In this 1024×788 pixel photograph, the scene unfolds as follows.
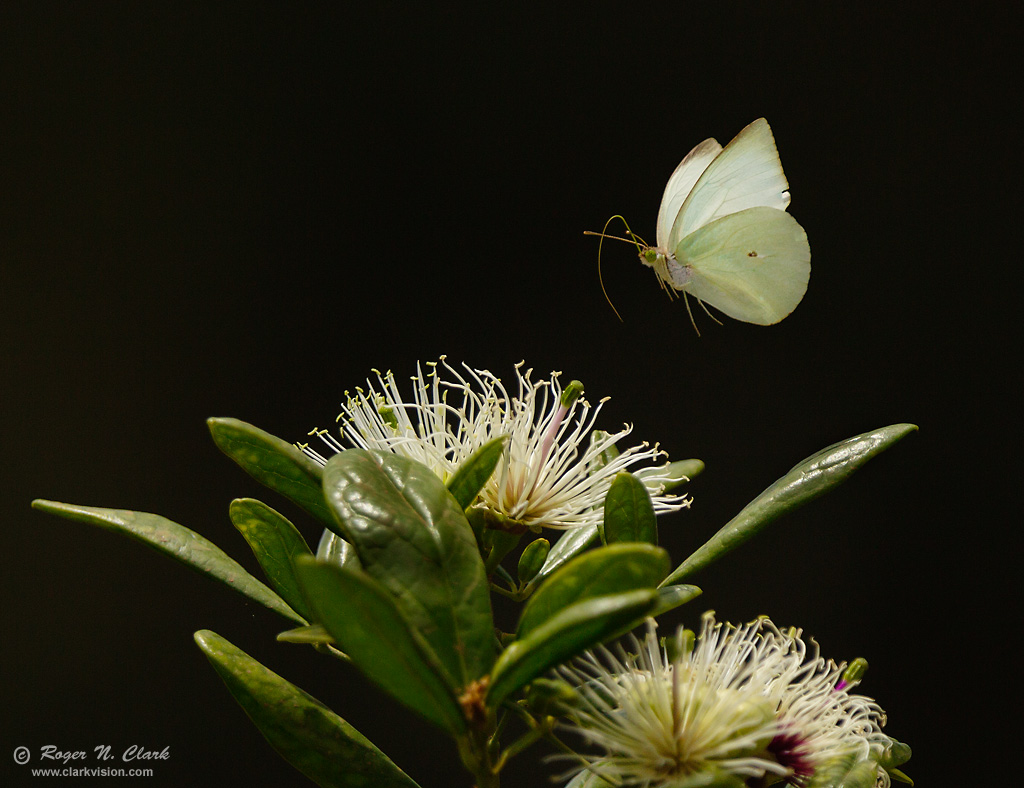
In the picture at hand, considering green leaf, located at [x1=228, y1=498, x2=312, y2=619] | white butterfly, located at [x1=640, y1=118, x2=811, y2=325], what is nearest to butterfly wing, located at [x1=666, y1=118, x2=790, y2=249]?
white butterfly, located at [x1=640, y1=118, x2=811, y2=325]

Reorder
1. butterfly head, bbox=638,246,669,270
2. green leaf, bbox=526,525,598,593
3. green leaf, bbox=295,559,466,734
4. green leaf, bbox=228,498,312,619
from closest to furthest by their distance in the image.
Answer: green leaf, bbox=295,559,466,734 < green leaf, bbox=228,498,312,619 < green leaf, bbox=526,525,598,593 < butterfly head, bbox=638,246,669,270

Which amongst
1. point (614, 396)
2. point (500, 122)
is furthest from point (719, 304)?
point (500, 122)

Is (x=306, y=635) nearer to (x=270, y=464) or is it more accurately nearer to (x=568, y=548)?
(x=270, y=464)

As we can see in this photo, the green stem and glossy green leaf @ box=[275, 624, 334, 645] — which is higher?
glossy green leaf @ box=[275, 624, 334, 645]

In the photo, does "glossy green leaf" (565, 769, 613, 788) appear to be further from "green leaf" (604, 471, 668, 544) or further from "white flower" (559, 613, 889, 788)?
→ "green leaf" (604, 471, 668, 544)

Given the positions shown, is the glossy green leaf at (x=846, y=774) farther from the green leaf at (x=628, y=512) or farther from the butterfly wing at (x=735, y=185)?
the butterfly wing at (x=735, y=185)

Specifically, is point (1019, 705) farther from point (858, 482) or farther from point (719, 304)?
point (719, 304)

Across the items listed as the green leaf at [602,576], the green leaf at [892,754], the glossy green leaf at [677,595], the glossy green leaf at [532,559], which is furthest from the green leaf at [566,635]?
the green leaf at [892,754]
